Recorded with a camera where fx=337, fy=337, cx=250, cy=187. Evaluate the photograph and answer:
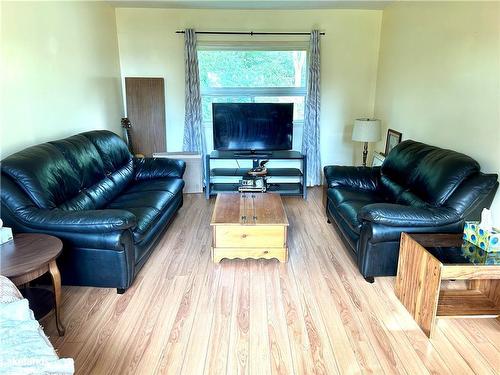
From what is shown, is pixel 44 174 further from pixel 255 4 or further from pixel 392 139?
pixel 392 139

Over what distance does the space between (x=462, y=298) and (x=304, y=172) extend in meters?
2.63

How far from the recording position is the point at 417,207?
2539mm

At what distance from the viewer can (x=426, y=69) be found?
365 centimetres

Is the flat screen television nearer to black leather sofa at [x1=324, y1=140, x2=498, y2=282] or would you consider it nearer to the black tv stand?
the black tv stand

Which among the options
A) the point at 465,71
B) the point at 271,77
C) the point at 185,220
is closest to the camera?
the point at 465,71

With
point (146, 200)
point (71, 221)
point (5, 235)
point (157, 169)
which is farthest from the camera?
point (157, 169)

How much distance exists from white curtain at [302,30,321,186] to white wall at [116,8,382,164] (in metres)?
0.18

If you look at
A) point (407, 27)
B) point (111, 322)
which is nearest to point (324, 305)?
point (111, 322)

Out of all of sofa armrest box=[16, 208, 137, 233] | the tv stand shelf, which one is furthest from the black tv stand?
sofa armrest box=[16, 208, 137, 233]

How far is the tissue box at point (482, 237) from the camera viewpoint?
2092 millimetres

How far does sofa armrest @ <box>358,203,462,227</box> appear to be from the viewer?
2.39m

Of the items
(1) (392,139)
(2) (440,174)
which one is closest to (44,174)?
(2) (440,174)

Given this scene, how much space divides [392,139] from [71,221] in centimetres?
395

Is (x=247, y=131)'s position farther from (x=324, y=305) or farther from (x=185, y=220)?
(x=324, y=305)
